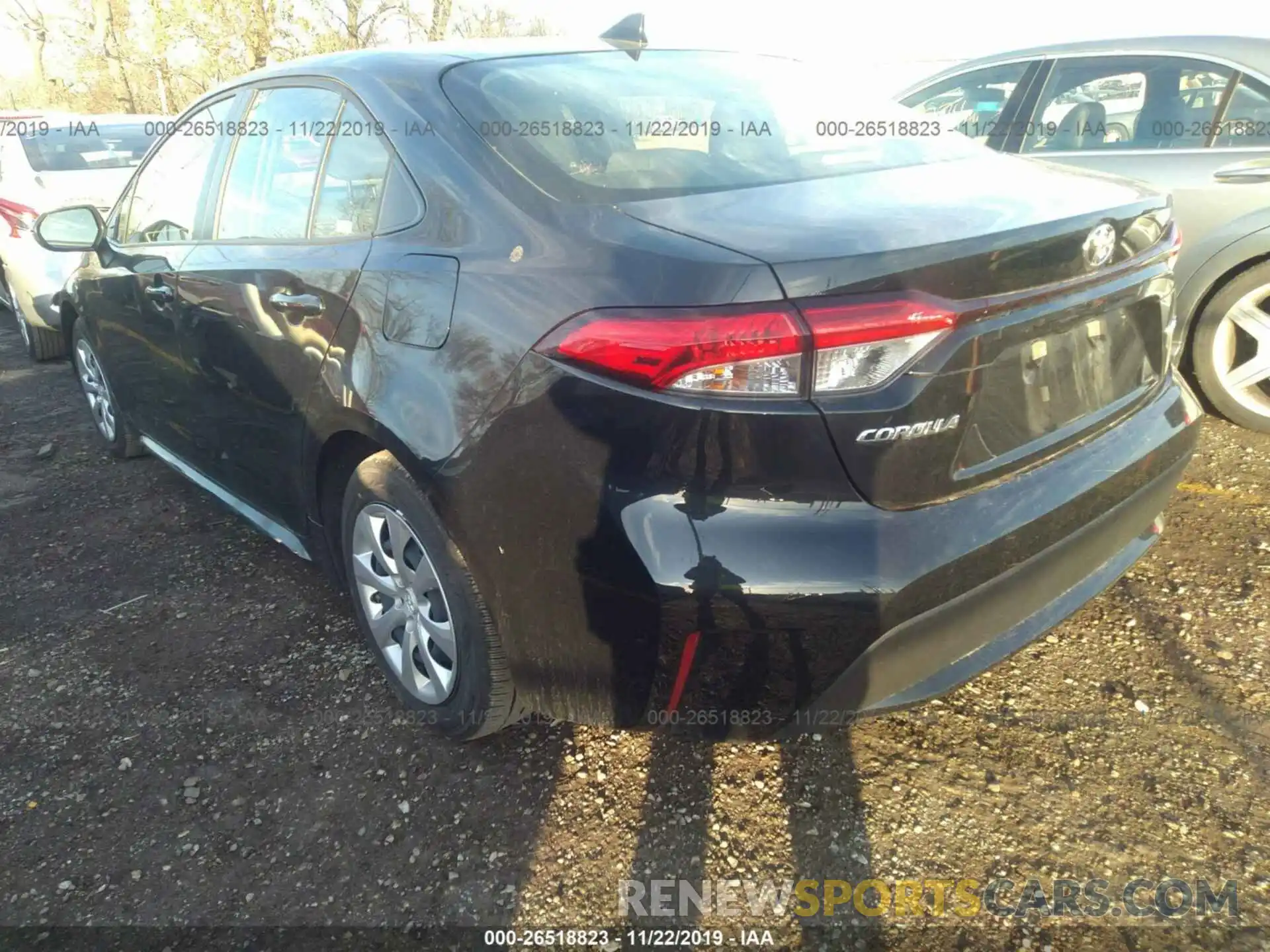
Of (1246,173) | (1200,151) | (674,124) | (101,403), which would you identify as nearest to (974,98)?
(1200,151)

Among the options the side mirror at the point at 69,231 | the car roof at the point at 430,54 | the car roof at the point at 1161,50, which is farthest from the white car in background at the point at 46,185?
the car roof at the point at 1161,50

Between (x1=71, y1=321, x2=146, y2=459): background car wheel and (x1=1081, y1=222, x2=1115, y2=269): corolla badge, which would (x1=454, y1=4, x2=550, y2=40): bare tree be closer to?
(x1=71, y1=321, x2=146, y2=459): background car wheel

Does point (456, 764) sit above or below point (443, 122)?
below

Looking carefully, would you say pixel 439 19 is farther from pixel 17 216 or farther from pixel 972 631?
pixel 972 631

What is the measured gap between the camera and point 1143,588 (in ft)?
9.45

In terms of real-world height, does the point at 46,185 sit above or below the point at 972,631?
above

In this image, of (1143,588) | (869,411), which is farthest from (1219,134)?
(869,411)

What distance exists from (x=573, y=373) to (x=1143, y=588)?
218 centimetres

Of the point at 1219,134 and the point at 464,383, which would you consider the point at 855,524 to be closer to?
the point at 464,383

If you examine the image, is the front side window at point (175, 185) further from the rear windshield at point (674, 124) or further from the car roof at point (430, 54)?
the rear windshield at point (674, 124)

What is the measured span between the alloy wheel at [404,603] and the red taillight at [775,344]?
85 cm

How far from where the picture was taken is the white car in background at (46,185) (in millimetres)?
5789

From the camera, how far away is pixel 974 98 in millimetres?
4773

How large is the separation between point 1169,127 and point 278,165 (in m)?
3.75
